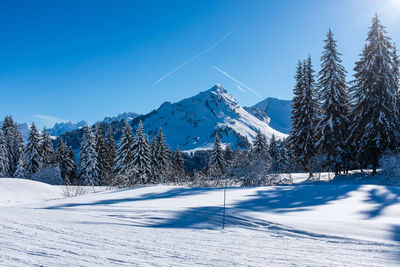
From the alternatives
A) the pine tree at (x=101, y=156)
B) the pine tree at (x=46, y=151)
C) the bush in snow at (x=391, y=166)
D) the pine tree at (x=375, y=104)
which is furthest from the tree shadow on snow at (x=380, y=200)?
the pine tree at (x=46, y=151)

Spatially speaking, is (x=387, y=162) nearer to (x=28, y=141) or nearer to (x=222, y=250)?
(x=222, y=250)

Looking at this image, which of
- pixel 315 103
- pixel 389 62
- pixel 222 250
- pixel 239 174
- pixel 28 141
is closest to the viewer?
pixel 222 250

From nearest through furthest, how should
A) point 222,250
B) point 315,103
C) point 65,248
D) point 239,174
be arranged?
1. point 65,248
2. point 222,250
3. point 239,174
4. point 315,103

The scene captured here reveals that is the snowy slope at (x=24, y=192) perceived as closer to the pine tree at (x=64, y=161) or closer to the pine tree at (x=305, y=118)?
the pine tree at (x=305, y=118)

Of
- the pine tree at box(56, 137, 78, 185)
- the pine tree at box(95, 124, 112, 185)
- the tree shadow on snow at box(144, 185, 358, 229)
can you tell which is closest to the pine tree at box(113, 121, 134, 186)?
the pine tree at box(95, 124, 112, 185)

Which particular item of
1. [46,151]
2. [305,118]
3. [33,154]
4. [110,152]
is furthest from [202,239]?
[46,151]

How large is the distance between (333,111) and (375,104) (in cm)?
318

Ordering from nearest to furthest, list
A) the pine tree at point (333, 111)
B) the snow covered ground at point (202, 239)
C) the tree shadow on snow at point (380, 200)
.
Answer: the snow covered ground at point (202, 239), the tree shadow on snow at point (380, 200), the pine tree at point (333, 111)

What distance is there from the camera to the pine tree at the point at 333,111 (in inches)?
846

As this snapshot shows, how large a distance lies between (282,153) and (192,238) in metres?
40.4

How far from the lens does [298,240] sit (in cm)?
419

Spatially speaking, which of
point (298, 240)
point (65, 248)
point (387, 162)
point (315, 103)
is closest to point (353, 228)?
point (298, 240)

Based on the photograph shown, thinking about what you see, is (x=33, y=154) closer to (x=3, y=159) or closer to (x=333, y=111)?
(x=3, y=159)

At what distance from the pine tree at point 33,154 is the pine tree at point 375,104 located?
40.8 m
